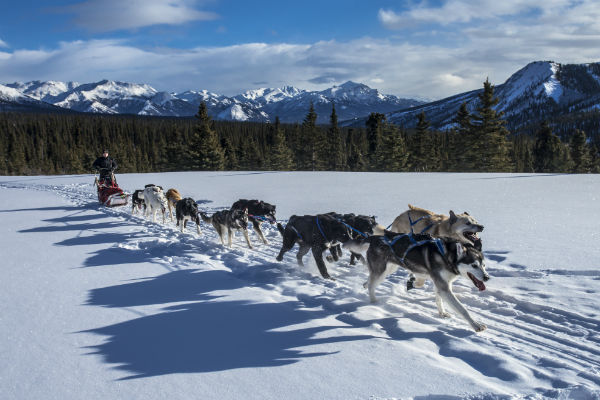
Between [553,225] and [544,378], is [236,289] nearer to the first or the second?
[544,378]

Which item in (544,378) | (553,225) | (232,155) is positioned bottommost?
(544,378)

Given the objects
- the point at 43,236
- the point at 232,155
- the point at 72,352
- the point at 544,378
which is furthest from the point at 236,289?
the point at 232,155

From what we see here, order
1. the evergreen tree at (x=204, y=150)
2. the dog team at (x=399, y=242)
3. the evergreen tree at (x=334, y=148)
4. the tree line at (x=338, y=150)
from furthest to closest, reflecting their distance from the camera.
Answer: the evergreen tree at (x=334, y=148) → the evergreen tree at (x=204, y=150) → the tree line at (x=338, y=150) → the dog team at (x=399, y=242)

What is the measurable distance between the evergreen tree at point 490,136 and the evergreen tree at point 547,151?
48.1ft

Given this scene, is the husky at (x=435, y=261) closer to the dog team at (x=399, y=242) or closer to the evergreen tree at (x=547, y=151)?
the dog team at (x=399, y=242)

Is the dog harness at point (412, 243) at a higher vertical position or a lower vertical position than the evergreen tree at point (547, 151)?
lower

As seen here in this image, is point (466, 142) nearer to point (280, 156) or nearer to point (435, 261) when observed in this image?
point (280, 156)

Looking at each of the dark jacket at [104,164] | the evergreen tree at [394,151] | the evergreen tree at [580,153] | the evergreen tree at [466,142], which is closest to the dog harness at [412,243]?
the dark jacket at [104,164]

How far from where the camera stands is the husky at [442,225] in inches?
219

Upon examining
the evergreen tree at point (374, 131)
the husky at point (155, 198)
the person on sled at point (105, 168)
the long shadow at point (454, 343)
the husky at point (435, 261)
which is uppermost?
the evergreen tree at point (374, 131)

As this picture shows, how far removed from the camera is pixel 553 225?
8422mm

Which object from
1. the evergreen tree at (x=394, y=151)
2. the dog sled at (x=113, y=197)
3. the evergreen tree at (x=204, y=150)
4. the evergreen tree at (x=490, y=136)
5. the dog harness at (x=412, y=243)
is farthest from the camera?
the evergreen tree at (x=204, y=150)

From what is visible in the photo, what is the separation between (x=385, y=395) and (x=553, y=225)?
7.74 metres

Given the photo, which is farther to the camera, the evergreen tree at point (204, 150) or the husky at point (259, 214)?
the evergreen tree at point (204, 150)
